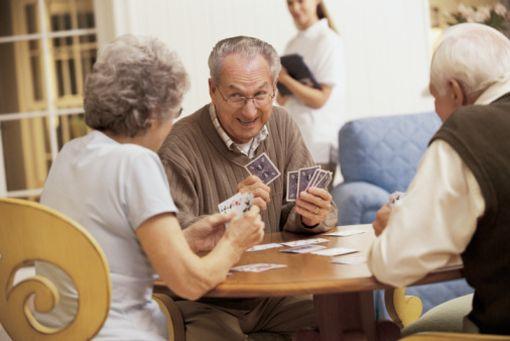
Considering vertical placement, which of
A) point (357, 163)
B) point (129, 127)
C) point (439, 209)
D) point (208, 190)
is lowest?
point (357, 163)

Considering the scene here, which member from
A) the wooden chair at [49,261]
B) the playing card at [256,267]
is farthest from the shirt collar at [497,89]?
the wooden chair at [49,261]

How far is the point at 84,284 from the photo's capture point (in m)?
1.96

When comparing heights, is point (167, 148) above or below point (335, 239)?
above

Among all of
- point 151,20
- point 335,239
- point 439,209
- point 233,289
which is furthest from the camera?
point 151,20

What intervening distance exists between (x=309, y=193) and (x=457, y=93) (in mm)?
833

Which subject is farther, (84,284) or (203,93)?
(203,93)

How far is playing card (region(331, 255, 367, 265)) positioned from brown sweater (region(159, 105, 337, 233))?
20.0 inches

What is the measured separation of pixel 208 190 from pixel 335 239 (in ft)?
1.40

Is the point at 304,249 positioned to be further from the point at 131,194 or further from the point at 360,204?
the point at 360,204

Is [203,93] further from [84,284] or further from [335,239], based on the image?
[84,284]

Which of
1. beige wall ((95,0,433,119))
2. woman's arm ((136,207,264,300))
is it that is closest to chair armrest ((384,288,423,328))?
woman's arm ((136,207,264,300))

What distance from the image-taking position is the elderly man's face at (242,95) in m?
2.89

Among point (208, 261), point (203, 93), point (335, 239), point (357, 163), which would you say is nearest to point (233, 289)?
point (208, 261)

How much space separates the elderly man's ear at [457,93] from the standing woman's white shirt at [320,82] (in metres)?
2.57
